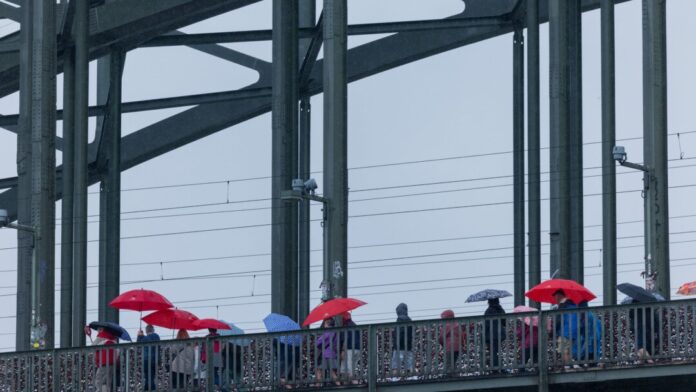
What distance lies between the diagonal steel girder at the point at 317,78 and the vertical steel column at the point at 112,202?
1.04 m

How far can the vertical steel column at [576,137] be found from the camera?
45531mm

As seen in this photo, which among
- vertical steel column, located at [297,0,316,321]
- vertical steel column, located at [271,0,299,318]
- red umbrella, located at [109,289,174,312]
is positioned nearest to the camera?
red umbrella, located at [109,289,174,312]

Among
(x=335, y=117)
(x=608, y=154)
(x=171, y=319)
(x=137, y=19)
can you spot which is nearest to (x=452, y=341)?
(x=171, y=319)

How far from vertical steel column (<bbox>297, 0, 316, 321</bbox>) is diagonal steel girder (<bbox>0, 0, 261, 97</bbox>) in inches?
61.0

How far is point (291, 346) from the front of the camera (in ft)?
96.3

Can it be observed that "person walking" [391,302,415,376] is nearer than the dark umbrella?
Yes

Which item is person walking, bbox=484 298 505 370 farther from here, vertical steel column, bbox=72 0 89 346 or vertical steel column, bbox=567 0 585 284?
vertical steel column, bbox=72 0 89 346

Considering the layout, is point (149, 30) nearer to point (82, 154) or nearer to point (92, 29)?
point (92, 29)

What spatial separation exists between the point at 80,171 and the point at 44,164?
8.89 m

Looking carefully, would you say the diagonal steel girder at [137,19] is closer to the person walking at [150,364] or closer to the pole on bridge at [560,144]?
the pole on bridge at [560,144]

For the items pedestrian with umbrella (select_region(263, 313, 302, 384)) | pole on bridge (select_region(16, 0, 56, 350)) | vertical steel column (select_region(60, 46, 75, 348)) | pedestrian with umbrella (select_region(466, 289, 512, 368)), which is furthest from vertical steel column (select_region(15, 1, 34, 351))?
pedestrian with umbrella (select_region(466, 289, 512, 368))

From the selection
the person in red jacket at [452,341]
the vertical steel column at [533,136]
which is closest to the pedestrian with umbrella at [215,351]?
the person in red jacket at [452,341]

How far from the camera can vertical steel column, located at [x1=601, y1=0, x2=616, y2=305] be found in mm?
42094

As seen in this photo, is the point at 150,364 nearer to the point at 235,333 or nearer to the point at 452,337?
the point at 235,333
